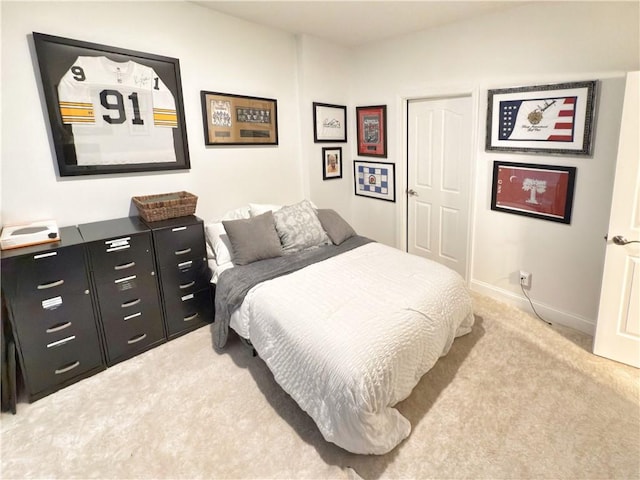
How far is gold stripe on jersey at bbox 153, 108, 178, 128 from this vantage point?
2732 millimetres

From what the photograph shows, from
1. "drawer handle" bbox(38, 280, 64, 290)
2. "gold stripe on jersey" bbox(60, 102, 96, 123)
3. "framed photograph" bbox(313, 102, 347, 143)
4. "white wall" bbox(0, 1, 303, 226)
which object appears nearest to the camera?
"drawer handle" bbox(38, 280, 64, 290)

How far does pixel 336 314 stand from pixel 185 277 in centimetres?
135

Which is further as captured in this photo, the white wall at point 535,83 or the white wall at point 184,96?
the white wall at point 535,83

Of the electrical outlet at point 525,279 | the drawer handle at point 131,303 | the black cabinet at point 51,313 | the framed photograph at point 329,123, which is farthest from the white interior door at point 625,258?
the black cabinet at point 51,313

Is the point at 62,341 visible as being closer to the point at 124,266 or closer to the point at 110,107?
the point at 124,266

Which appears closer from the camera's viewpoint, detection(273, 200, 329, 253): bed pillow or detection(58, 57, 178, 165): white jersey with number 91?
detection(58, 57, 178, 165): white jersey with number 91

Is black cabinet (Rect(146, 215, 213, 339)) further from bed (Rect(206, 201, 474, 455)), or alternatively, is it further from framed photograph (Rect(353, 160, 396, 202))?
framed photograph (Rect(353, 160, 396, 202))

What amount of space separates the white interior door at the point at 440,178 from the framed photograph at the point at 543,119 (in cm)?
32

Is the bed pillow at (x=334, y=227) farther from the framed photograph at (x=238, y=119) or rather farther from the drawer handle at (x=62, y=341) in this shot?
the drawer handle at (x=62, y=341)

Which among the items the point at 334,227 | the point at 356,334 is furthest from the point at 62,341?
the point at 334,227

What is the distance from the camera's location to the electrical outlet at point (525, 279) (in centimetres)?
299

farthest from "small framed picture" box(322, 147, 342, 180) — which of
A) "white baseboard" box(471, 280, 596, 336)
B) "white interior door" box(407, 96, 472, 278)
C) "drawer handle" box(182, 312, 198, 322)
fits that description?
"drawer handle" box(182, 312, 198, 322)

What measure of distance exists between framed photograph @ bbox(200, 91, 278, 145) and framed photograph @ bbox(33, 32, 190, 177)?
0.81 ft

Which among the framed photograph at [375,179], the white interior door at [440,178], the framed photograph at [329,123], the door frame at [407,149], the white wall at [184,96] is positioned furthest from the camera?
the framed photograph at [375,179]
